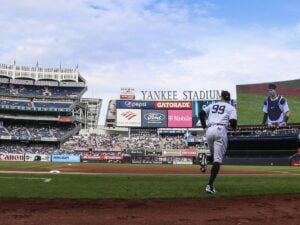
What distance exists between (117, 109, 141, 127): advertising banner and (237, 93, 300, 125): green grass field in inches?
830

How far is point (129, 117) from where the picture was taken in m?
80.0

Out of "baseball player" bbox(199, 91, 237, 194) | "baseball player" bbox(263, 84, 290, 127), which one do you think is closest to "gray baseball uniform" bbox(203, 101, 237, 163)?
"baseball player" bbox(199, 91, 237, 194)

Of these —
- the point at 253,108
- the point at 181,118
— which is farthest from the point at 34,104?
the point at 253,108

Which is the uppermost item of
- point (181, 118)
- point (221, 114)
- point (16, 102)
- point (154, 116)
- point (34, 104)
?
point (16, 102)

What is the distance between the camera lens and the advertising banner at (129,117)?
79875 mm

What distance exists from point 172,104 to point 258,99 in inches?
747

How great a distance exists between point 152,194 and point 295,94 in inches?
2237

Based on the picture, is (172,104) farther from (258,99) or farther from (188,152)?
(258,99)

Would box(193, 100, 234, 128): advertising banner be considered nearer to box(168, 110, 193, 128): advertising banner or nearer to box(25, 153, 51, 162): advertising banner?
box(168, 110, 193, 128): advertising banner

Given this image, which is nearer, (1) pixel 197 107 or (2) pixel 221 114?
(2) pixel 221 114

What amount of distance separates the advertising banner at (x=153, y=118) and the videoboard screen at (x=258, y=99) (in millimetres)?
17938

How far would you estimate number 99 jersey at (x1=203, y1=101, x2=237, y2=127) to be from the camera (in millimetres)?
8750

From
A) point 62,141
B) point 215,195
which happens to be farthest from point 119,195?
point 62,141

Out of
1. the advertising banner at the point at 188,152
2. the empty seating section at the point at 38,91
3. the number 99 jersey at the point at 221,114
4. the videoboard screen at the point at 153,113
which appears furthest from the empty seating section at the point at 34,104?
the number 99 jersey at the point at 221,114
